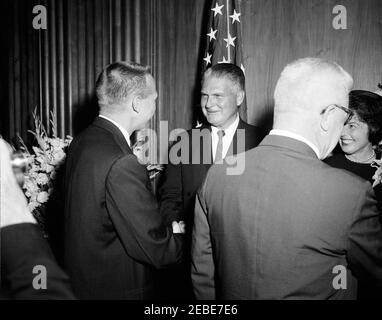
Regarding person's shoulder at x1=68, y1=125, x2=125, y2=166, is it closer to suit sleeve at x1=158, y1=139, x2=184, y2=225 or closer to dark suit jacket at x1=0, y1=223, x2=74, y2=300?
dark suit jacket at x1=0, y1=223, x2=74, y2=300

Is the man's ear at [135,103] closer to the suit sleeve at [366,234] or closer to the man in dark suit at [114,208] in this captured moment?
the man in dark suit at [114,208]

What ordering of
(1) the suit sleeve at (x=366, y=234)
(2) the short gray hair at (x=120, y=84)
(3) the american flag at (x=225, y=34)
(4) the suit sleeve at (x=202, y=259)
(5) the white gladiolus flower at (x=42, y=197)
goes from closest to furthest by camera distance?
(1) the suit sleeve at (x=366, y=234) < (4) the suit sleeve at (x=202, y=259) < (2) the short gray hair at (x=120, y=84) < (5) the white gladiolus flower at (x=42, y=197) < (3) the american flag at (x=225, y=34)

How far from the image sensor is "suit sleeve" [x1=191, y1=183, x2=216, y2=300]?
1.46 meters

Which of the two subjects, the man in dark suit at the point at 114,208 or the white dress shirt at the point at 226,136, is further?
the white dress shirt at the point at 226,136

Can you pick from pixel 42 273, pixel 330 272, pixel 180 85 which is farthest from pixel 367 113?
pixel 42 273

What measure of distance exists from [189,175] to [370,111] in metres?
1.34

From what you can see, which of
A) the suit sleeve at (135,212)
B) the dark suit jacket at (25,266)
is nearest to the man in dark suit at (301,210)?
the suit sleeve at (135,212)

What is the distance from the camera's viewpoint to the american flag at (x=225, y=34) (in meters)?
3.11

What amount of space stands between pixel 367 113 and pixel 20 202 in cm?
218

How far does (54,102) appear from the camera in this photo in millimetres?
3645

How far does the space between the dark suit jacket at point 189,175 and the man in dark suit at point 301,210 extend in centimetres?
125

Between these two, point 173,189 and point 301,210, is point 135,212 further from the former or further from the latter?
point 173,189

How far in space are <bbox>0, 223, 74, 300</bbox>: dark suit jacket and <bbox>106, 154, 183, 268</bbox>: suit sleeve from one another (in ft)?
2.55
